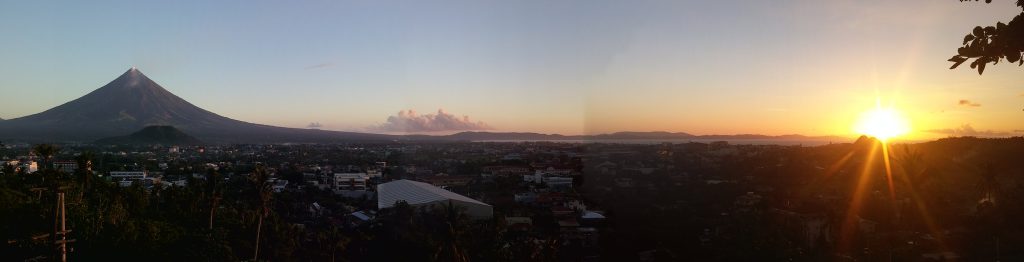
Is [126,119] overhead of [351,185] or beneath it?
overhead

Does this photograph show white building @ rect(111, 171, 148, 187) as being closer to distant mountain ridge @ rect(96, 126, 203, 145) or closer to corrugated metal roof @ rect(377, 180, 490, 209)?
corrugated metal roof @ rect(377, 180, 490, 209)

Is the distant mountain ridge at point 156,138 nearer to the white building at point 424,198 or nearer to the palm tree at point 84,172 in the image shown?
the white building at point 424,198

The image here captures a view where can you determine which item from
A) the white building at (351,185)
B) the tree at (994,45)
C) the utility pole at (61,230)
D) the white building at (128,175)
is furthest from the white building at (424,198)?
the tree at (994,45)

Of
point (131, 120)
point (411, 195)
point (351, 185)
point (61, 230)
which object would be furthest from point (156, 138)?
point (61, 230)

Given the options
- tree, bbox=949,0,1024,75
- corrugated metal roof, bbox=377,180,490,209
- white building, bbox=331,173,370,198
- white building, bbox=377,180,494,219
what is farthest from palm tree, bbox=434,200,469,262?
white building, bbox=331,173,370,198

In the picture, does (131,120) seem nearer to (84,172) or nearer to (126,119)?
(126,119)
